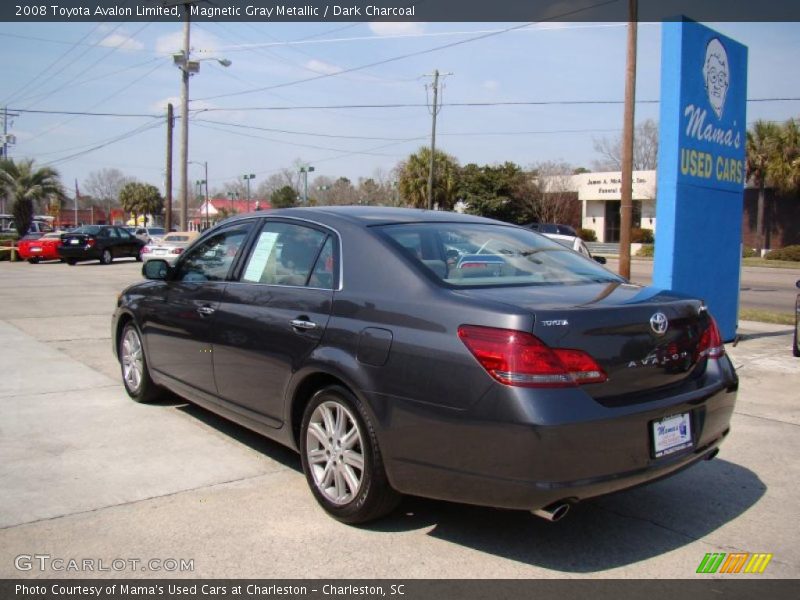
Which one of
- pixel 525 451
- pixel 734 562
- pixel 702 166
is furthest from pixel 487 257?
pixel 702 166

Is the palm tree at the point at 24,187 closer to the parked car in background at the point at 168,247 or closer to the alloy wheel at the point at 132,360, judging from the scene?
the parked car in background at the point at 168,247

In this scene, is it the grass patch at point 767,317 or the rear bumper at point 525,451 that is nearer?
the rear bumper at point 525,451

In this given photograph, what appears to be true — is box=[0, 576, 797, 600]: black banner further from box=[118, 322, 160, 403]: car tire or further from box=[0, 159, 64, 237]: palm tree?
box=[0, 159, 64, 237]: palm tree

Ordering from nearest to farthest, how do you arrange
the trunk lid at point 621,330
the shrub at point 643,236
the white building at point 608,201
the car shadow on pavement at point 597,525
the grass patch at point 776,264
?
the trunk lid at point 621,330 → the car shadow on pavement at point 597,525 → the grass patch at point 776,264 → the shrub at point 643,236 → the white building at point 608,201

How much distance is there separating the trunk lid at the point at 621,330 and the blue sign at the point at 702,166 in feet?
20.0

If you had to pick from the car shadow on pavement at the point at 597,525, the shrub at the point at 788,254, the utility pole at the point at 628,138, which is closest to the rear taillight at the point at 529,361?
the car shadow on pavement at the point at 597,525

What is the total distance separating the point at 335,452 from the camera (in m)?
3.74

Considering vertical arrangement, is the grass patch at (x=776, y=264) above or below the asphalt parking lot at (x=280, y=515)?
above

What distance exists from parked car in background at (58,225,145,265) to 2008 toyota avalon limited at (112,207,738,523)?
25.8 m

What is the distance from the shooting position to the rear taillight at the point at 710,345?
3680 millimetres

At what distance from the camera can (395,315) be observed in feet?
11.4

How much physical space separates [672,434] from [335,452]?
1.67 m

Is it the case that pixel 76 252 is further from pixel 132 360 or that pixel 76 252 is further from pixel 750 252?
pixel 750 252

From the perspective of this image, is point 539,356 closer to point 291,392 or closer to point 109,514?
point 291,392
